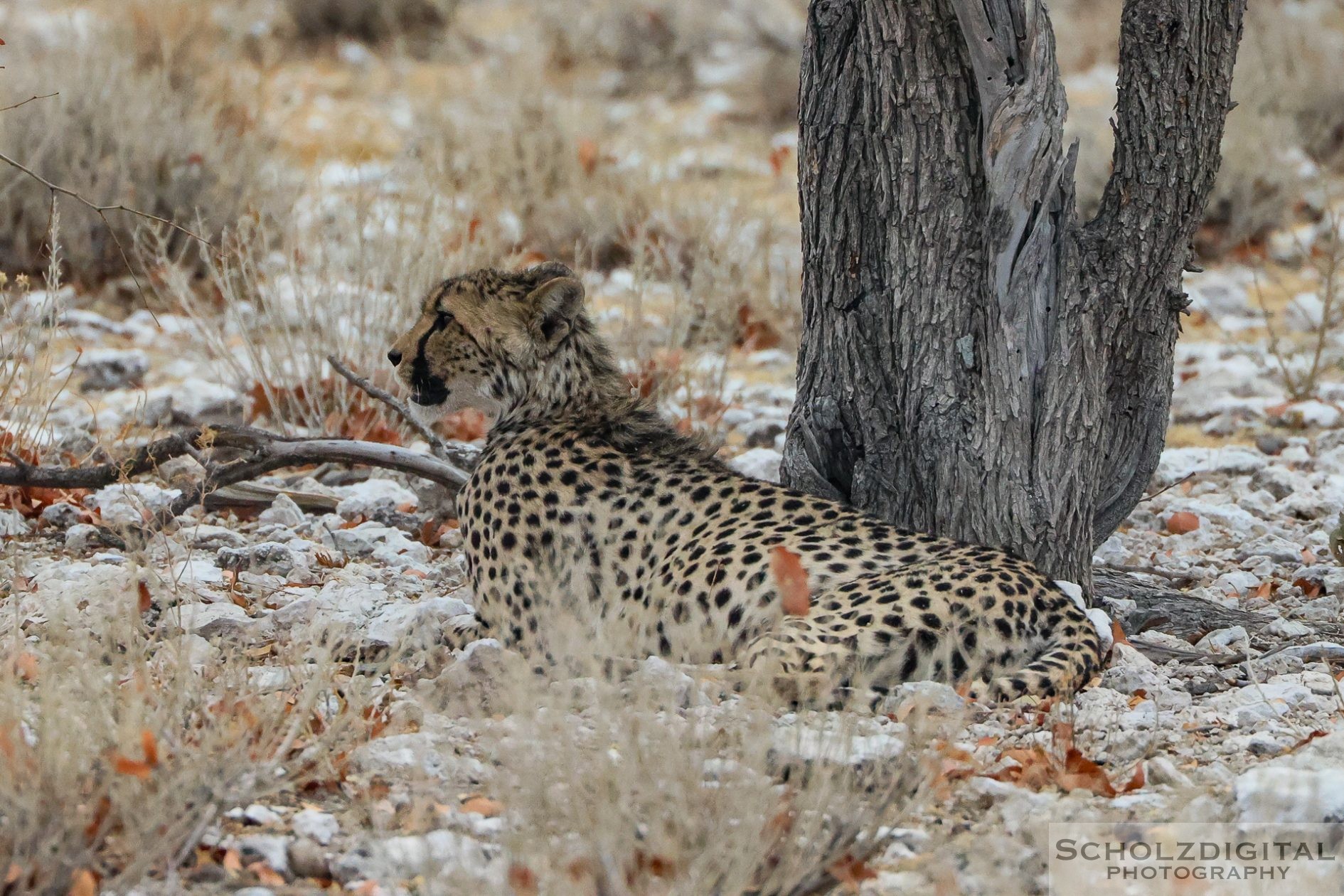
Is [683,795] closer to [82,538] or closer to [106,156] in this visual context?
[82,538]

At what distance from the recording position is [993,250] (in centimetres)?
392

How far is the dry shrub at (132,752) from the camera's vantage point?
2436 millimetres

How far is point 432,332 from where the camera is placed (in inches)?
163

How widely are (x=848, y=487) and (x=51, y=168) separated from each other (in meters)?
5.17

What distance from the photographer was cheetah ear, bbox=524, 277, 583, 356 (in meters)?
4.04

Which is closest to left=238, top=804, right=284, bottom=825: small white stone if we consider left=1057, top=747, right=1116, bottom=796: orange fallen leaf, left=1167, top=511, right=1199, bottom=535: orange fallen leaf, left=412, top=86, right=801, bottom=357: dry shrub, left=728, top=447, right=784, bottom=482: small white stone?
left=1057, top=747, right=1116, bottom=796: orange fallen leaf

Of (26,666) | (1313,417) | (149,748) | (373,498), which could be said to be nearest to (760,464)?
(373,498)

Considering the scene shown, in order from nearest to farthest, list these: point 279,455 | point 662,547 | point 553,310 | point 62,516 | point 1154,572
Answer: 1. point 662,547
2. point 553,310
3. point 279,455
4. point 1154,572
5. point 62,516

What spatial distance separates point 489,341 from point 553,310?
18 centimetres

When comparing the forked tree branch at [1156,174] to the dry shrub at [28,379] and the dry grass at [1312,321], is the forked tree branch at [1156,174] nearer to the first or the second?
the dry grass at [1312,321]

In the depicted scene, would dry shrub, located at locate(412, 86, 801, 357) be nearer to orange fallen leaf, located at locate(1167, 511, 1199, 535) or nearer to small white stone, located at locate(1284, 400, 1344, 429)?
orange fallen leaf, located at locate(1167, 511, 1199, 535)

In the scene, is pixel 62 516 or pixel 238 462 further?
pixel 62 516

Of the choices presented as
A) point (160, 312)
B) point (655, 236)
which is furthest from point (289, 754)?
point (655, 236)

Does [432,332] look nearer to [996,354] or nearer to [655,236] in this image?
[996,354]
